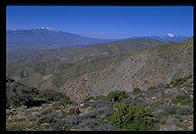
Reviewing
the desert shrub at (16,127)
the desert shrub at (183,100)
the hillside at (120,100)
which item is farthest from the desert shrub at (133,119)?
the desert shrub at (16,127)

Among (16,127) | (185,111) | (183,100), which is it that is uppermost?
(183,100)

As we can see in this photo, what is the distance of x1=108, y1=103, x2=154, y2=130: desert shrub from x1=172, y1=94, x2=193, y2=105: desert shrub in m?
1.68

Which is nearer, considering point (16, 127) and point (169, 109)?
point (16, 127)

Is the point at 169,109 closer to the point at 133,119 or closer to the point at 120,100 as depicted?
the point at 133,119

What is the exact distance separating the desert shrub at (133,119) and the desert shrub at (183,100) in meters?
1.68

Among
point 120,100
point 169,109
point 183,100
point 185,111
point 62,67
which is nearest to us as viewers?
point 185,111

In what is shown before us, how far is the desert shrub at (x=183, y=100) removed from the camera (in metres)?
7.68

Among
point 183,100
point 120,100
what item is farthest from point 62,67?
point 183,100

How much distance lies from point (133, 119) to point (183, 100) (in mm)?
2325

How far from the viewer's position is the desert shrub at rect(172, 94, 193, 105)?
25.2ft

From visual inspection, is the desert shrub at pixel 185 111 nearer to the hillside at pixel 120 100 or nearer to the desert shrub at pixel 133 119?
the hillside at pixel 120 100

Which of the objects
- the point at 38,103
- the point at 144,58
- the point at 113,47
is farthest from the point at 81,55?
the point at 38,103

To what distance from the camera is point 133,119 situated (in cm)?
644

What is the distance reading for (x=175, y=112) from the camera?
711 cm
